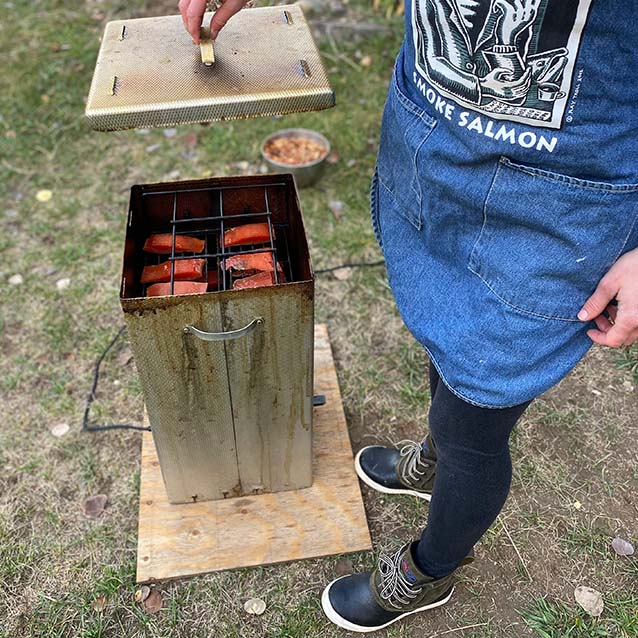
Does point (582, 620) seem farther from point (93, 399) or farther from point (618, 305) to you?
point (93, 399)

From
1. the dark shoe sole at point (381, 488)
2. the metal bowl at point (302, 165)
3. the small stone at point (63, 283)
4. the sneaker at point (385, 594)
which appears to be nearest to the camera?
the sneaker at point (385, 594)

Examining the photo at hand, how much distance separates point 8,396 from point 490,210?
2.29 meters

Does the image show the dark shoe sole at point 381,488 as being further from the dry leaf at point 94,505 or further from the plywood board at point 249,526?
the dry leaf at point 94,505

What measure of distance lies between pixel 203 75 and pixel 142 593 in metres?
1.64

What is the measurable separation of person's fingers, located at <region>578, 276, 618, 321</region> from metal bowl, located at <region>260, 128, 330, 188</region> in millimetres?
2438

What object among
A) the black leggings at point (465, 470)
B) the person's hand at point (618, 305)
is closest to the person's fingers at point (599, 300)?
the person's hand at point (618, 305)

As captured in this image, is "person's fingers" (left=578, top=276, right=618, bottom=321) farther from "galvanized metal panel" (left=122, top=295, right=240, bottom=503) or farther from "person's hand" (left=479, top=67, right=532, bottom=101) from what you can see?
"galvanized metal panel" (left=122, top=295, right=240, bottom=503)

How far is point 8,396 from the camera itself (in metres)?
2.73

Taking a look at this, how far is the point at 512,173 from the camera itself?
1.22 metres

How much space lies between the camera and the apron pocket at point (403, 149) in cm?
140

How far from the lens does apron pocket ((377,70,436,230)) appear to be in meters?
1.40

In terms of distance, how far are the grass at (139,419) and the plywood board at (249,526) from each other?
6 centimetres

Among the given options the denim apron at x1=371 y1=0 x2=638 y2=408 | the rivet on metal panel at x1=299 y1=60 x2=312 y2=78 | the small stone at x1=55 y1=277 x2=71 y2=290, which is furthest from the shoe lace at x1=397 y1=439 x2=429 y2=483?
the small stone at x1=55 y1=277 x2=71 y2=290

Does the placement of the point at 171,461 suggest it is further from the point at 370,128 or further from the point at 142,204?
the point at 370,128
